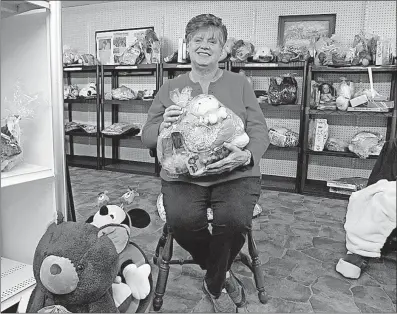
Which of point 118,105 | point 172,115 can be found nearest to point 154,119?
point 172,115

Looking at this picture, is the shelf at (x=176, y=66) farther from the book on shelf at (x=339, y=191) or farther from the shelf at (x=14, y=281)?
the shelf at (x=14, y=281)

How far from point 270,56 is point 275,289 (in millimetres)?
2428

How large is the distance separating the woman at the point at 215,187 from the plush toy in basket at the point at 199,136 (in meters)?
0.08

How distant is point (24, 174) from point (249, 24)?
10.9 feet

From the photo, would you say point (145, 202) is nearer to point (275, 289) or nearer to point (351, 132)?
point (275, 289)

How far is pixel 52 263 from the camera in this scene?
3.14ft

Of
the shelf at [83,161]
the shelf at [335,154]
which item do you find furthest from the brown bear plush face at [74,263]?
the shelf at [83,161]

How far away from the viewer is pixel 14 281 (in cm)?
120

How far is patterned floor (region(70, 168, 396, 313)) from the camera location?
156cm

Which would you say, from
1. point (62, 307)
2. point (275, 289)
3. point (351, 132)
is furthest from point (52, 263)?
point (351, 132)

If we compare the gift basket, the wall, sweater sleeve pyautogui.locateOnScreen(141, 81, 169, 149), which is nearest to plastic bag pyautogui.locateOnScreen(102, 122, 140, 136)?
the wall

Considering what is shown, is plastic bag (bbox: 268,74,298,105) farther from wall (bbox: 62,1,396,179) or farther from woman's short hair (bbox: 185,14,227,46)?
woman's short hair (bbox: 185,14,227,46)

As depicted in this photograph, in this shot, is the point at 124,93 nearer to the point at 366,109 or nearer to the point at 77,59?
the point at 77,59

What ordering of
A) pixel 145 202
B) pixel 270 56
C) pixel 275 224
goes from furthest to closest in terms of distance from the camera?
pixel 270 56 < pixel 145 202 < pixel 275 224
